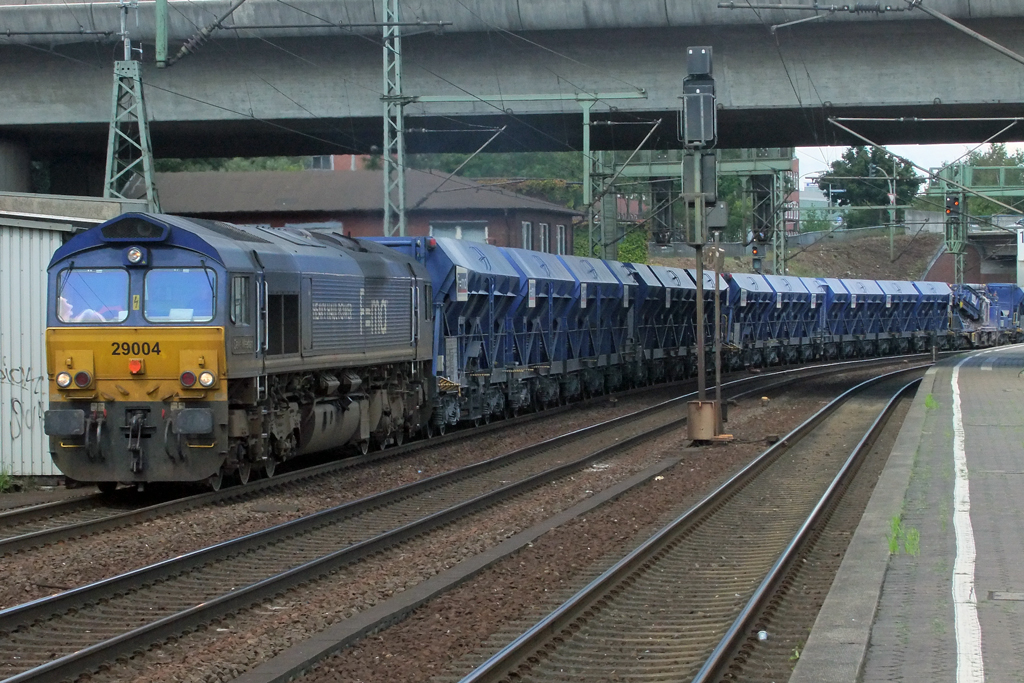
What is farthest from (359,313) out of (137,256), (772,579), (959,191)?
(959,191)

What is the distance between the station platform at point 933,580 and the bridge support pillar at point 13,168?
78.2 ft

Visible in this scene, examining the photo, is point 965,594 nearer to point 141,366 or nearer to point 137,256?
point 141,366

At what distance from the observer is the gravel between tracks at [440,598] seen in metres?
7.59

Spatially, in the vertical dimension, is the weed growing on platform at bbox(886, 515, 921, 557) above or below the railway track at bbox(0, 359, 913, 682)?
above

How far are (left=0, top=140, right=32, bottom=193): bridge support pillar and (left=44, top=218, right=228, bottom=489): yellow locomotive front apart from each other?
766 inches

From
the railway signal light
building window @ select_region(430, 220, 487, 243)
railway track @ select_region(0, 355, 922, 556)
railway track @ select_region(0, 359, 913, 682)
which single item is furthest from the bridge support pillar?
the railway signal light

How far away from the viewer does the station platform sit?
6.75m

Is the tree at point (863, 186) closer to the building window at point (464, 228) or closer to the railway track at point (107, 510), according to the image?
the building window at point (464, 228)

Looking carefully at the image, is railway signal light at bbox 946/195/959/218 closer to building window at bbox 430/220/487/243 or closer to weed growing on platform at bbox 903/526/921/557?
building window at bbox 430/220/487/243

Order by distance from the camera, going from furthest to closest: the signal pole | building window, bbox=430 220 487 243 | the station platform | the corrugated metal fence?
1. building window, bbox=430 220 487 243
2. the signal pole
3. the corrugated metal fence
4. the station platform

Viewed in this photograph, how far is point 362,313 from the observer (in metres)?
17.0

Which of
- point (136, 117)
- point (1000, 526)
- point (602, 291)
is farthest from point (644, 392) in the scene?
point (1000, 526)

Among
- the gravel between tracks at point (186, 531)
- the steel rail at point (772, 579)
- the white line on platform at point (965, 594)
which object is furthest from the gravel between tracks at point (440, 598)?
the white line on platform at point (965, 594)

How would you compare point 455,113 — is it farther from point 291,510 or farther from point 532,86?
point 291,510
